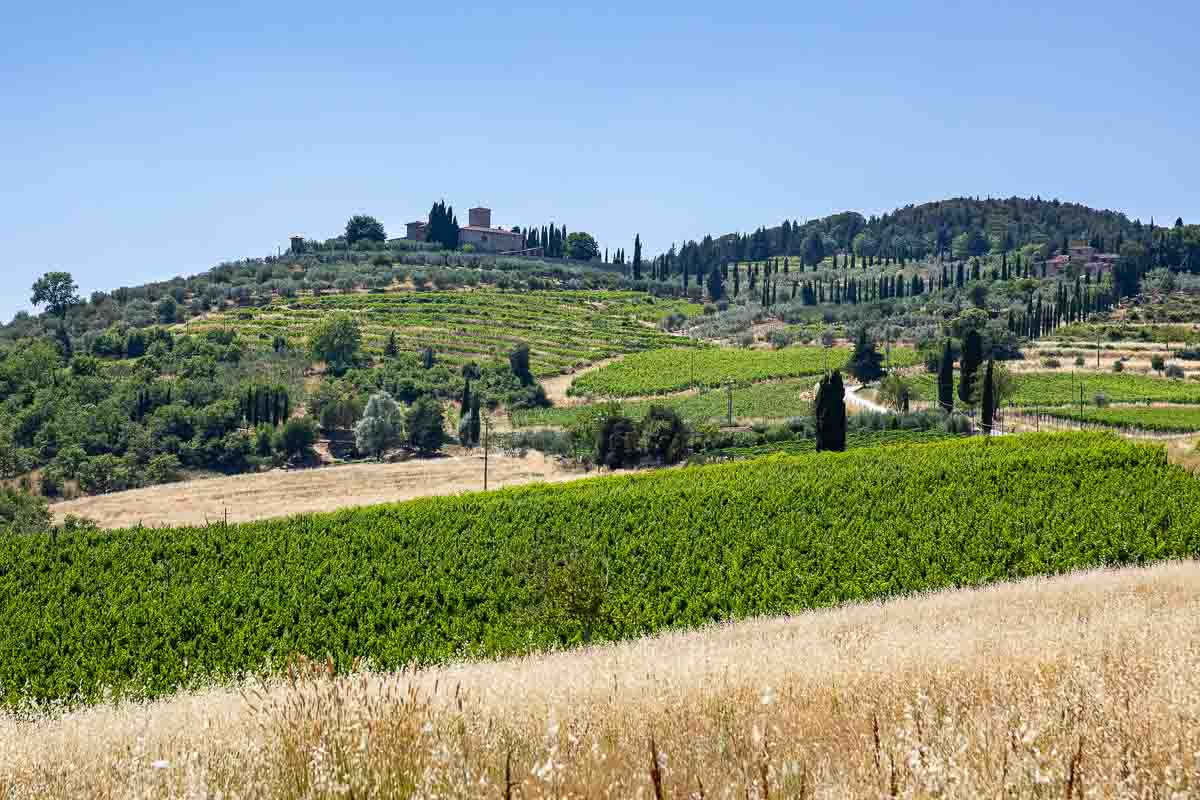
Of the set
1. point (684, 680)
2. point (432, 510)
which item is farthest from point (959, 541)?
point (684, 680)

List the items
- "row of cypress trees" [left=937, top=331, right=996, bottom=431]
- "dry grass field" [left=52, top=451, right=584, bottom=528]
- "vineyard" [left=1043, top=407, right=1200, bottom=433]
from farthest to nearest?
"row of cypress trees" [left=937, top=331, right=996, bottom=431] < "vineyard" [left=1043, top=407, right=1200, bottom=433] < "dry grass field" [left=52, top=451, right=584, bottom=528]

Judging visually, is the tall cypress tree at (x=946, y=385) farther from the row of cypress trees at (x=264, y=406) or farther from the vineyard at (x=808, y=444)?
the row of cypress trees at (x=264, y=406)

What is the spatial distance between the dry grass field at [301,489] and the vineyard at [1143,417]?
34784 mm

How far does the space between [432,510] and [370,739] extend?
32199 mm

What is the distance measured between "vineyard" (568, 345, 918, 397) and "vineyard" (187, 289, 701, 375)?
20.4 ft

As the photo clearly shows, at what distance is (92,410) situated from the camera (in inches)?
3036

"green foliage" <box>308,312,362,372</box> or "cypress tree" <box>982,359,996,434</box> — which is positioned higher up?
"green foliage" <box>308,312,362,372</box>

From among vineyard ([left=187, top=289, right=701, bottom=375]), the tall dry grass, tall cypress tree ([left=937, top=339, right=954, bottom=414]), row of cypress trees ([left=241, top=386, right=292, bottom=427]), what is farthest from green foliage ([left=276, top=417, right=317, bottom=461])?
the tall dry grass

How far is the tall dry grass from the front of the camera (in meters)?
4.43

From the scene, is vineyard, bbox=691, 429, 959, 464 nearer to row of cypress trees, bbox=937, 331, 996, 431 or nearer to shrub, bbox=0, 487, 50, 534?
row of cypress trees, bbox=937, 331, 996, 431

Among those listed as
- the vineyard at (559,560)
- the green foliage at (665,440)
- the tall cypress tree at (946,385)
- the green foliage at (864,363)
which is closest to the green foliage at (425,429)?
the green foliage at (665,440)

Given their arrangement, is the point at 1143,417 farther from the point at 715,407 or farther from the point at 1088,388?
the point at 715,407

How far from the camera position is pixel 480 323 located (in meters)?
114

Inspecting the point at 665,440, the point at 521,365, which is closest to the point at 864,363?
the point at 521,365
